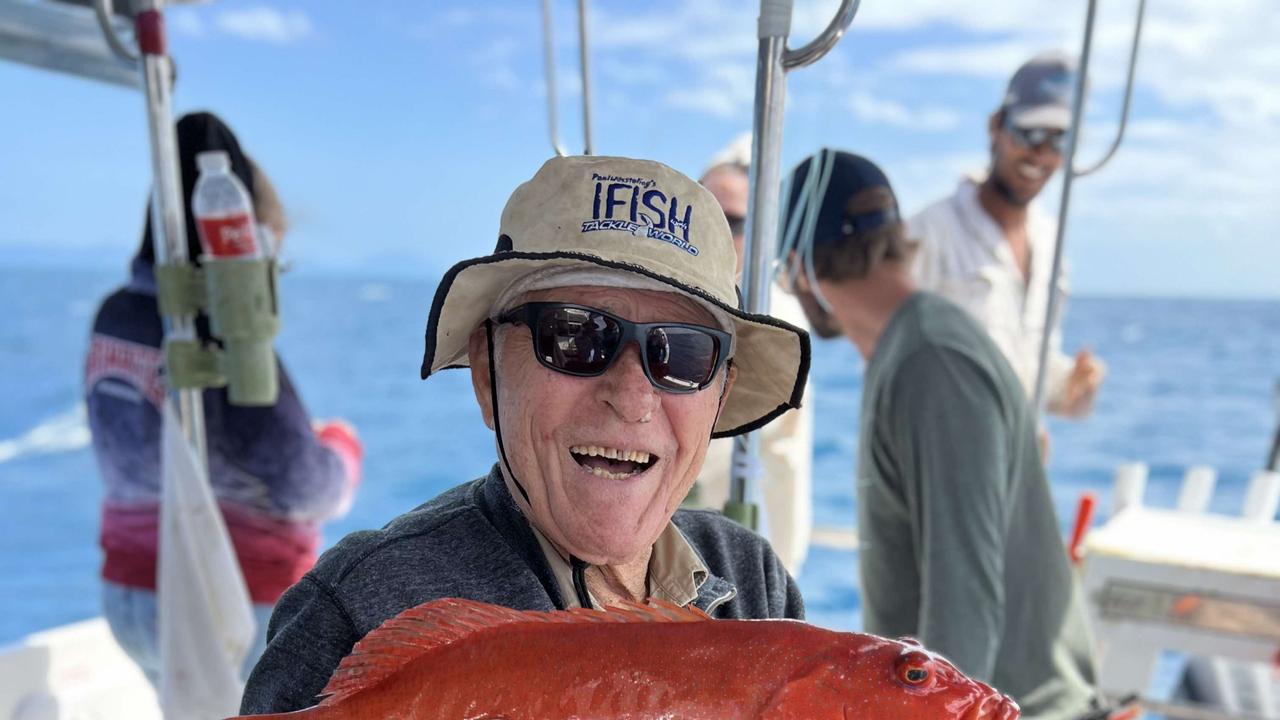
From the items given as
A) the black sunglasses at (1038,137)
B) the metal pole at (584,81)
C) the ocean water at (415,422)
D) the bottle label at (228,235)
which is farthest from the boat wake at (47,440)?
the metal pole at (584,81)

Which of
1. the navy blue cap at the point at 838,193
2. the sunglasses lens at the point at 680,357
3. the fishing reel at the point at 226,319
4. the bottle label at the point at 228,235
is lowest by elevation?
the fishing reel at the point at 226,319

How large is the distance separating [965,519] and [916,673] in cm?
147

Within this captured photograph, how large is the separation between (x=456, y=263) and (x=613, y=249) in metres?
0.17

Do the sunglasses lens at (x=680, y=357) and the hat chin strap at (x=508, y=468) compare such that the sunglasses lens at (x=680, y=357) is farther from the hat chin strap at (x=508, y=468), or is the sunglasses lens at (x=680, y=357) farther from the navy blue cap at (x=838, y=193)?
the navy blue cap at (x=838, y=193)

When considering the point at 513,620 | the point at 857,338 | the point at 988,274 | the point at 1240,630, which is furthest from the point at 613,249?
the point at 988,274

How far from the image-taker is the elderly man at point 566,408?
3.41 feet

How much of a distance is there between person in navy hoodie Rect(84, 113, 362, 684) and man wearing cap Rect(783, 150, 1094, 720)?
1.72m

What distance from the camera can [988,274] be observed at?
4.39m

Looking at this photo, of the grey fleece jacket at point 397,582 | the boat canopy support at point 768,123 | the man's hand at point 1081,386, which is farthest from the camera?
the man's hand at point 1081,386

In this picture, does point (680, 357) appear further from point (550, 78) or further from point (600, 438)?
point (550, 78)

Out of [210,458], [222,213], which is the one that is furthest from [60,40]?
[210,458]

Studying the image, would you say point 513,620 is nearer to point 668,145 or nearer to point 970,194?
point 668,145

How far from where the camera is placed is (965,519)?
221 centimetres

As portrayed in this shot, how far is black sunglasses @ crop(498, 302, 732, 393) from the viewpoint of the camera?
1048mm
